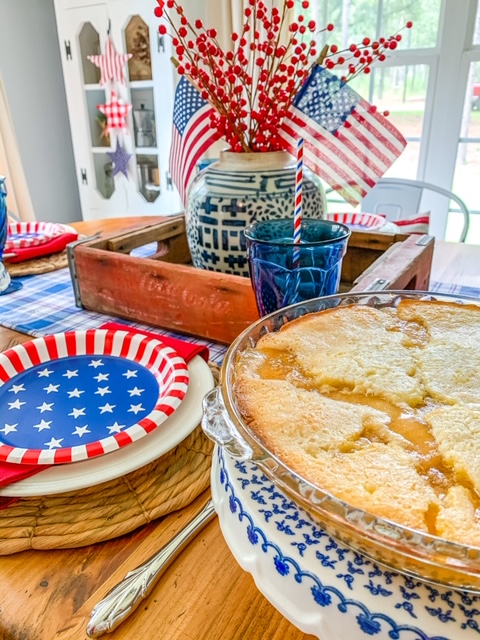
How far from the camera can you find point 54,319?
953mm

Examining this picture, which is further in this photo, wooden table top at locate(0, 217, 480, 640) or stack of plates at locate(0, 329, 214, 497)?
stack of plates at locate(0, 329, 214, 497)

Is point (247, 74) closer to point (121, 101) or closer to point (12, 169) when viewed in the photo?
point (121, 101)

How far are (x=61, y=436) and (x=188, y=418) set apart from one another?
0.15 metres

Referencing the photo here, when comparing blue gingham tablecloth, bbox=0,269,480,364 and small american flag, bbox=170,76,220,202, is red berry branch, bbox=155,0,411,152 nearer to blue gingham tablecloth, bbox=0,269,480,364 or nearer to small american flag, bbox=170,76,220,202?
small american flag, bbox=170,76,220,202

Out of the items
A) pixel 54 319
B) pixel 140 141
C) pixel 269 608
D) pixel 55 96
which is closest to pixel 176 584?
pixel 269 608

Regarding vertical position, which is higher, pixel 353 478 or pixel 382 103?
pixel 382 103

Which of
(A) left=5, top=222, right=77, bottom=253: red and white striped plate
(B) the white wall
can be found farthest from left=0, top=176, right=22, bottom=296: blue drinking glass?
(B) the white wall

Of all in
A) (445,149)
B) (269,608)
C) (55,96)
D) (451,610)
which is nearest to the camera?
(451,610)

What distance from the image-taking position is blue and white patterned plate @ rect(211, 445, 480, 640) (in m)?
0.31

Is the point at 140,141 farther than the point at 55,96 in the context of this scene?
No

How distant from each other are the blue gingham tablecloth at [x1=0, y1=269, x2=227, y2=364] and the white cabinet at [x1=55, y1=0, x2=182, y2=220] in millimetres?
1975

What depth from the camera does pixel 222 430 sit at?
0.39m

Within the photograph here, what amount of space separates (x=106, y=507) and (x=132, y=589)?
10cm

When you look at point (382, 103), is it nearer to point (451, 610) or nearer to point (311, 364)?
→ point (311, 364)
